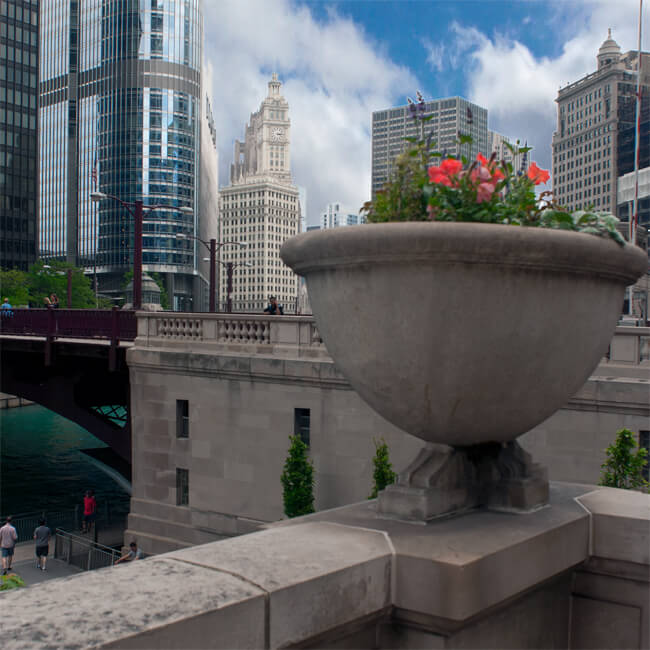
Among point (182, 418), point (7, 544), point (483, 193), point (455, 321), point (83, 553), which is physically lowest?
point (83, 553)

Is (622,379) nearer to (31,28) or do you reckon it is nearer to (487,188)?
(487,188)

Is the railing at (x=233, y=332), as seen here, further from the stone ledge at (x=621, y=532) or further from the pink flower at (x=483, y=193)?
the pink flower at (x=483, y=193)

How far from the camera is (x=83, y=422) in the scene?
83.8ft

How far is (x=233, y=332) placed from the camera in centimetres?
1870

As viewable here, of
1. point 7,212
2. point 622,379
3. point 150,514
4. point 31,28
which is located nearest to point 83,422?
point 150,514

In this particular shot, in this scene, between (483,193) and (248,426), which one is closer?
(483,193)

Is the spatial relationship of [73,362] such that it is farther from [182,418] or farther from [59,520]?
[182,418]

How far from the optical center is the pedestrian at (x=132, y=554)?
17.9m

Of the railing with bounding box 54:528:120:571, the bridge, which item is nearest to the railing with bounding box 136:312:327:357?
the bridge

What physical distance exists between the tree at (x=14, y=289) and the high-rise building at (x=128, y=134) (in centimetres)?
4499

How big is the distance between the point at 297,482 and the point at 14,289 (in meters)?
67.2

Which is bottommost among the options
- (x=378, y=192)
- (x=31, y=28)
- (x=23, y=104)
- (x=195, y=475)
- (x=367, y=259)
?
(x=195, y=475)

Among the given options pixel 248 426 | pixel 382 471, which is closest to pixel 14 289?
pixel 248 426

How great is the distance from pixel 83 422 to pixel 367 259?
24094mm
